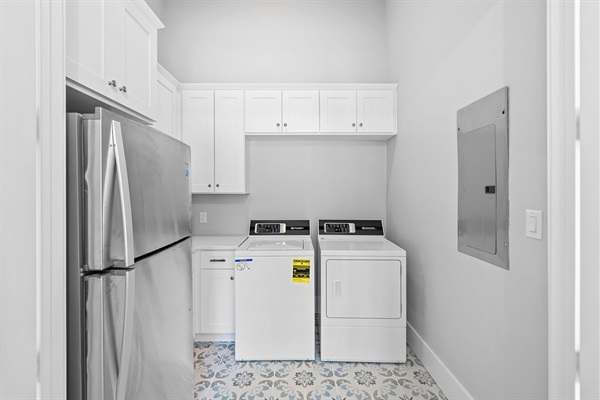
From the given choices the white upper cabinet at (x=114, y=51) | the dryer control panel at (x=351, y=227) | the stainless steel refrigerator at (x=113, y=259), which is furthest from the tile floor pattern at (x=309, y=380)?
the white upper cabinet at (x=114, y=51)

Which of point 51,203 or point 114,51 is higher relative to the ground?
point 114,51

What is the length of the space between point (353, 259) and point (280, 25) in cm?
253

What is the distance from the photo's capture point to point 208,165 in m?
2.69

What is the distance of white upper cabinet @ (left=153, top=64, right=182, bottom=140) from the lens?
2201mm

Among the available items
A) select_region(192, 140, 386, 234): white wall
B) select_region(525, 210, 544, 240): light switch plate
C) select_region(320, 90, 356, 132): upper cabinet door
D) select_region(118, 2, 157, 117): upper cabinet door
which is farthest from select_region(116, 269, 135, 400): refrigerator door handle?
select_region(320, 90, 356, 132): upper cabinet door

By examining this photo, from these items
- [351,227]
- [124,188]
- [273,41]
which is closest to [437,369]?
[351,227]

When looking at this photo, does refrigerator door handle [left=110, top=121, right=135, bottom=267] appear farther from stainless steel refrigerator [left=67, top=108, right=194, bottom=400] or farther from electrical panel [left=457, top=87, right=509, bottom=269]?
electrical panel [left=457, top=87, right=509, bottom=269]

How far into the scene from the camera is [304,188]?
302cm

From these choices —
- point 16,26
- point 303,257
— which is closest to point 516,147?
point 303,257

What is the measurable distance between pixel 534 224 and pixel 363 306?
1316 mm

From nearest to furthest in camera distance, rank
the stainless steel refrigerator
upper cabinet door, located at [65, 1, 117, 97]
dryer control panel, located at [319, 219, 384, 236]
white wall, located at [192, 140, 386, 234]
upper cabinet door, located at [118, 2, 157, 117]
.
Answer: the stainless steel refrigerator → upper cabinet door, located at [65, 1, 117, 97] → upper cabinet door, located at [118, 2, 157, 117] → dryer control panel, located at [319, 219, 384, 236] → white wall, located at [192, 140, 386, 234]

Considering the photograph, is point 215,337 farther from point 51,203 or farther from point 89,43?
point 89,43

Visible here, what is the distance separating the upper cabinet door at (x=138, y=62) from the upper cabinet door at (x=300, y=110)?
4.02 feet

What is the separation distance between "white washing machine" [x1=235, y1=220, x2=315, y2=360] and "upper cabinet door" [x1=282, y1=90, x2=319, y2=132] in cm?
121
